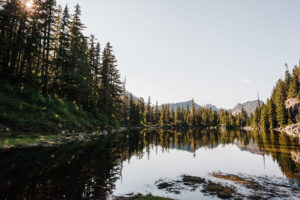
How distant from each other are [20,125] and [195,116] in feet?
388

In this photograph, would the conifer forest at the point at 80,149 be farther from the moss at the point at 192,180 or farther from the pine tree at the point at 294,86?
the pine tree at the point at 294,86

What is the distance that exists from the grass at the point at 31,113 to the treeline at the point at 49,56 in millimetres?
983

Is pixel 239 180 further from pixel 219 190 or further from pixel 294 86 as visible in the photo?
pixel 294 86

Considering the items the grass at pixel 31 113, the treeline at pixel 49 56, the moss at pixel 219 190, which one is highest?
the treeline at pixel 49 56

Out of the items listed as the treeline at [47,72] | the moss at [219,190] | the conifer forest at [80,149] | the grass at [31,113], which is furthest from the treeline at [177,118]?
the moss at [219,190]

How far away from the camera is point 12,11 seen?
2986 centimetres

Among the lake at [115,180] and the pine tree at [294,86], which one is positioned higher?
the pine tree at [294,86]

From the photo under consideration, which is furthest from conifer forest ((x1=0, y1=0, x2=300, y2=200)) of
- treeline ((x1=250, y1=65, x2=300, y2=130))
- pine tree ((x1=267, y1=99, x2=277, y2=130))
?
pine tree ((x1=267, y1=99, x2=277, y2=130))

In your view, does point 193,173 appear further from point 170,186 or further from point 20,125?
point 20,125

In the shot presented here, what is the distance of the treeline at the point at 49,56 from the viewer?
28.3 m

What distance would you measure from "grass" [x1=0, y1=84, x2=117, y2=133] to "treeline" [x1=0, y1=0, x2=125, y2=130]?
3.23 feet

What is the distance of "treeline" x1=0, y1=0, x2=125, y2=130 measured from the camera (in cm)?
2830

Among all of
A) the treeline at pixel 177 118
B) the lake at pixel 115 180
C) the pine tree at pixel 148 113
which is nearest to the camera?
the lake at pixel 115 180

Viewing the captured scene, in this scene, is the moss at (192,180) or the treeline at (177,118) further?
Result: the treeline at (177,118)
